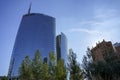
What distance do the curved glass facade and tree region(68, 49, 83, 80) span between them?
103m

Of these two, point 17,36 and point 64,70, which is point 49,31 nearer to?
point 17,36

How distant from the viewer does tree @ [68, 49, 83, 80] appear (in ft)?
94.9

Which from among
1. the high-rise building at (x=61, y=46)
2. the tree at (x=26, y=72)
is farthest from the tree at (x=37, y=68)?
the high-rise building at (x=61, y=46)

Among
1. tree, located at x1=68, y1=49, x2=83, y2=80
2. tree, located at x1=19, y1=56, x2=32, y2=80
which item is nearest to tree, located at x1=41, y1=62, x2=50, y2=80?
tree, located at x1=19, y1=56, x2=32, y2=80

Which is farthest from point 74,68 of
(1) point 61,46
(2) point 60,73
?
(1) point 61,46

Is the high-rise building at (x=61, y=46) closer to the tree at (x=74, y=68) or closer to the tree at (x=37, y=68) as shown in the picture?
the tree at (x=37, y=68)

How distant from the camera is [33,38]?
143 meters

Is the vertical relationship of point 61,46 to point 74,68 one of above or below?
above

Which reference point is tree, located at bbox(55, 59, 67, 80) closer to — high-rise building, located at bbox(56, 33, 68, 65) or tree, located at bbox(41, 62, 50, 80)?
tree, located at bbox(41, 62, 50, 80)

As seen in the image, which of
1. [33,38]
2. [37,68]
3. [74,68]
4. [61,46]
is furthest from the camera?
[61,46]

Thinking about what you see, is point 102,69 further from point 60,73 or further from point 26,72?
point 26,72

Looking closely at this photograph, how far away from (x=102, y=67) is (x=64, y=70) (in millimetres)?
7445

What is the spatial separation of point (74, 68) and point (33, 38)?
116 meters

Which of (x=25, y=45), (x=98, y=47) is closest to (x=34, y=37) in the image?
(x=25, y=45)
